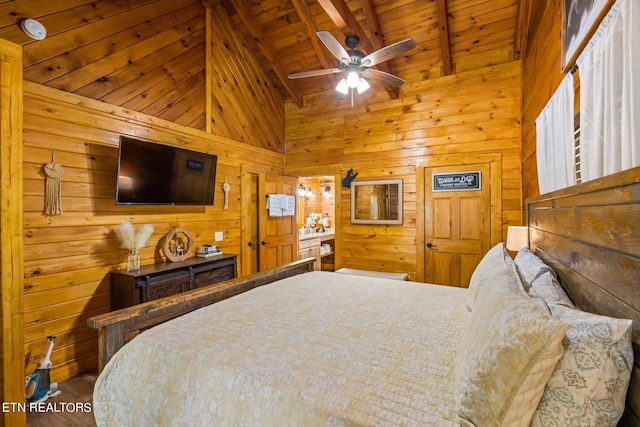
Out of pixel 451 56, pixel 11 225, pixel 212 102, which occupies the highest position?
pixel 451 56

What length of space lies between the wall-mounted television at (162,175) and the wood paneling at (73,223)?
0.62 feet

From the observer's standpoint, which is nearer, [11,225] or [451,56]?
[11,225]

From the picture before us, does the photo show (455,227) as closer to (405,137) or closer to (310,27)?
(405,137)

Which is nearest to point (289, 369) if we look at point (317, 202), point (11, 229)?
point (11, 229)

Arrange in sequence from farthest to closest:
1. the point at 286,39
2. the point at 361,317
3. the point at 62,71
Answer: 1. the point at 286,39
2. the point at 62,71
3. the point at 361,317

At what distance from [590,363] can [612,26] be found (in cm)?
Answer: 137

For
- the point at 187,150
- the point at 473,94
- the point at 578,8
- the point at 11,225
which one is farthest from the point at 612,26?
the point at 187,150

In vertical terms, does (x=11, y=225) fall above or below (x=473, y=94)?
below

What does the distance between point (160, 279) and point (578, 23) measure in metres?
3.64

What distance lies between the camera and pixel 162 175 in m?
3.13

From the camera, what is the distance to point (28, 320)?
233 cm

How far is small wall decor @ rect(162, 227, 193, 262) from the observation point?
321 centimetres

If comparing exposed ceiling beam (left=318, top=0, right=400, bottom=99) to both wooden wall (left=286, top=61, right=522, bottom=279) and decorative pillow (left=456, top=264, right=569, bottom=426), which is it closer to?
wooden wall (left=286, top=61, right=522, bottom=279)

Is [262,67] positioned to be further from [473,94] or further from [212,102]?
[473,94]
